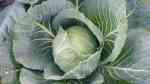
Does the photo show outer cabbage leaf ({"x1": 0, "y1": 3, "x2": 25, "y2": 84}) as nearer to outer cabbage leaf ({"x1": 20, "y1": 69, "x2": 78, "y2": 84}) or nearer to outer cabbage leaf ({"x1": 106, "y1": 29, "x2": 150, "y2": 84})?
outer cabbage leaf ({"x1": 20, "y1": 69, "x2": 78, "y2": 84})

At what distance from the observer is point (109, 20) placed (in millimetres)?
766

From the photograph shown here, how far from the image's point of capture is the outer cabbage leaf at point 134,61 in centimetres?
74

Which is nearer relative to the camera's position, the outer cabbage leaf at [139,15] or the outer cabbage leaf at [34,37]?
the outer cabbage leaf at [34,37]

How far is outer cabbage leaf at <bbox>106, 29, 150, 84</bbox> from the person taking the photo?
2.41 feet

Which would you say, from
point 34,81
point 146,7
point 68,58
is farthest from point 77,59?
point 146,7

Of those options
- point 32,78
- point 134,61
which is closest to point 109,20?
point 134,61

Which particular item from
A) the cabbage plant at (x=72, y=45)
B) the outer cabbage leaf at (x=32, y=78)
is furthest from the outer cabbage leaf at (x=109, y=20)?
the outer cabbage leaf at (x=32, y=78)

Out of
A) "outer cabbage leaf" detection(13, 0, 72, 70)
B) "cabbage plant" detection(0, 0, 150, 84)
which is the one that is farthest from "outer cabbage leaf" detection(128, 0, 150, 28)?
"outer cabbage leaf" detection(13, 0, 72, 70)

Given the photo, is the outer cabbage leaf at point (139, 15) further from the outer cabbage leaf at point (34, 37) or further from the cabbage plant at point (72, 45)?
the outer cabbage leaf at point (34, 37)

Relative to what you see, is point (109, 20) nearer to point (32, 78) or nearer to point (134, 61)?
point (134, 61)

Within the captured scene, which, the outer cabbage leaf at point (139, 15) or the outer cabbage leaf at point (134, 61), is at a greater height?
the outer cabbage leaf at point (139, 15)

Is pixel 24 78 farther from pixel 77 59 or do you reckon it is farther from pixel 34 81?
pixel 77 59

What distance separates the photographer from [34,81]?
2.55 ft

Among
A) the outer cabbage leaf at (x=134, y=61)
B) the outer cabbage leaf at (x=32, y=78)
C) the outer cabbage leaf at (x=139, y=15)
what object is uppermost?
the outer cabbage leaf at (x=139, y=15)
